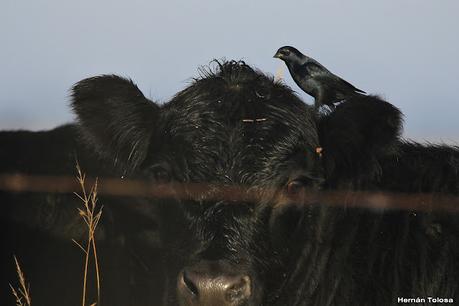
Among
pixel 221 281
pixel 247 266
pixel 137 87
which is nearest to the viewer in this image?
pixel 221 281

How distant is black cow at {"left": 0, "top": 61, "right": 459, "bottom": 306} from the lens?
5918mm

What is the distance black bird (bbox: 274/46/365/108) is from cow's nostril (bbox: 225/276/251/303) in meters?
3.67

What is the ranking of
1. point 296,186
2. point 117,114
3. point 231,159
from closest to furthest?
point 231,159
point 296,186
point 117,114

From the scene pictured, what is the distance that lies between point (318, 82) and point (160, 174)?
3711 mm

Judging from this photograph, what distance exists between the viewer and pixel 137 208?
7.62 meters

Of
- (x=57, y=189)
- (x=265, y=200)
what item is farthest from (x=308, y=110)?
(x=57, y=189)

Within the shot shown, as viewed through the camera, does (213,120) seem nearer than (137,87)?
Yes

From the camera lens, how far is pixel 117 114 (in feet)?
22.7

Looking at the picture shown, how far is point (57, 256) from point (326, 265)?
2.65m

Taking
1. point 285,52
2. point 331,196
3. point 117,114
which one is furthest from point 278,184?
point 285,52

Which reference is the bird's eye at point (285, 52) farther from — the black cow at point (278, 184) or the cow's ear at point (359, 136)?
the cow's ear at point (359, 136)

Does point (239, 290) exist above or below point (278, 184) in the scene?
below

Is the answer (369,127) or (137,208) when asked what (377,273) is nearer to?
(369,127)

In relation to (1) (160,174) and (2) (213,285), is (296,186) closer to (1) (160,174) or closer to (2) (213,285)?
(1) (160,174)
